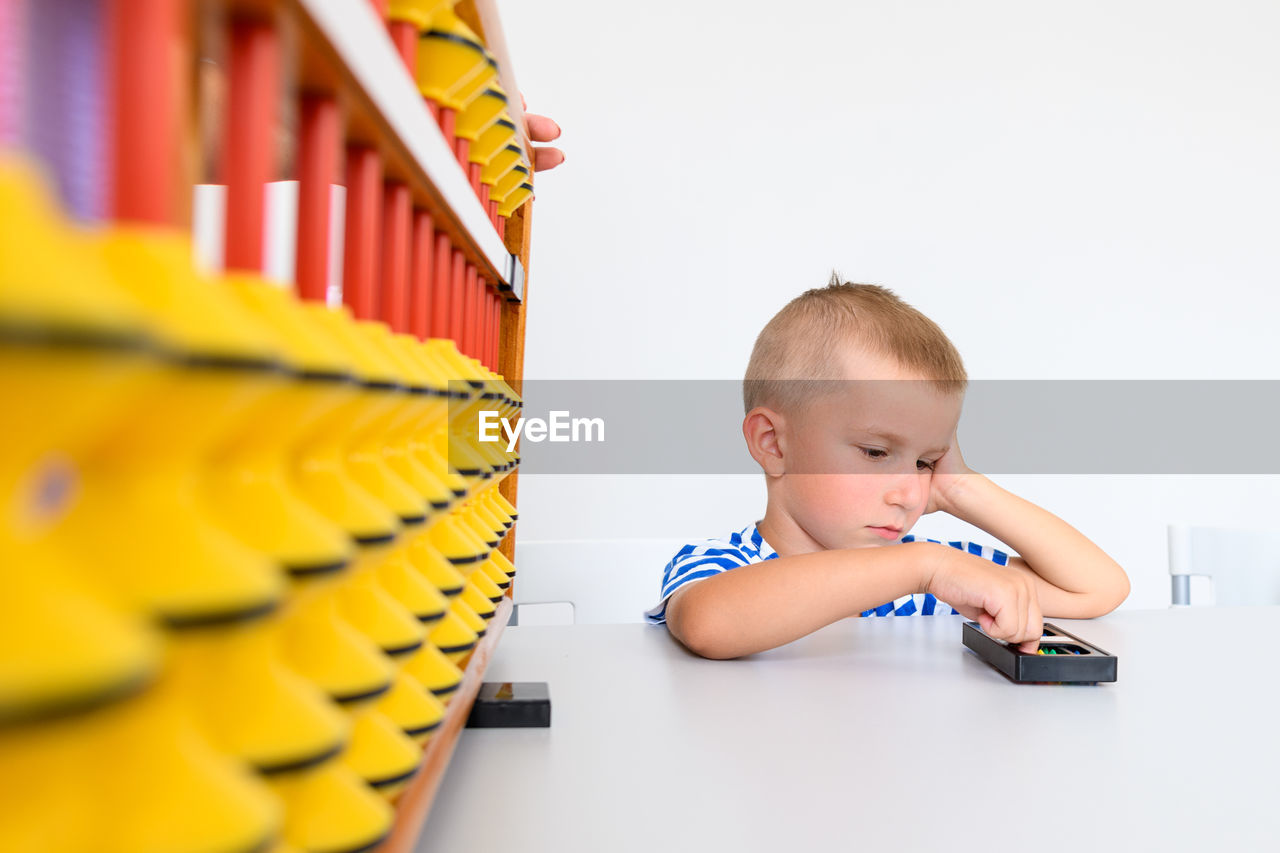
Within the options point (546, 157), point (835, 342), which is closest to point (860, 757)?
point (546, 157)

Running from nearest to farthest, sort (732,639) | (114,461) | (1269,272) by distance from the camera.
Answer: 1. (114,461)
2. (732,639)
3. (1269,272)

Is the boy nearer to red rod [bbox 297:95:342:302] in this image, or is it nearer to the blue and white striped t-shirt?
the blue and white striped t-shirt

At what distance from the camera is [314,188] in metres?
0.32

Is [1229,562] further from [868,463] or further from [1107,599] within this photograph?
[868,463]

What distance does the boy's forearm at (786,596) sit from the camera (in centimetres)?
79

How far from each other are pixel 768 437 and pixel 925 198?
53.2 inches

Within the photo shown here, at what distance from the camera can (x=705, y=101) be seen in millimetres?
2258

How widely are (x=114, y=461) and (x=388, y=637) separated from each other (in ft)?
0.60

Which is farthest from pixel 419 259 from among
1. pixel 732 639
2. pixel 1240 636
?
pixel 1240 636

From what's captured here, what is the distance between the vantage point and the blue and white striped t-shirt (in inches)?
40.3

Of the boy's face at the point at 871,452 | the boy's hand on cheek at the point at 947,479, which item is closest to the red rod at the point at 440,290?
the boy's face at the point at 871,452

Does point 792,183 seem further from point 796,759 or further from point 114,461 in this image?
point 114,461
